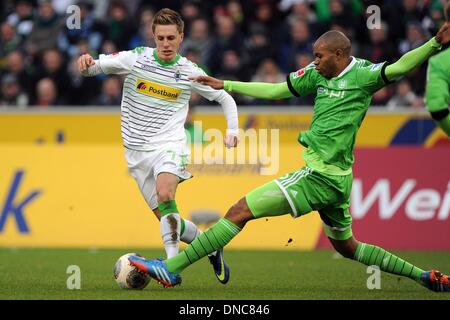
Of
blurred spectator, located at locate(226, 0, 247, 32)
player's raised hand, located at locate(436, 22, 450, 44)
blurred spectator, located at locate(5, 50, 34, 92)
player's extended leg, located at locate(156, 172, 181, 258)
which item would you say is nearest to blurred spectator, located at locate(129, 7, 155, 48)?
blurred spectator, located at locate(226, 0, 247, 32)

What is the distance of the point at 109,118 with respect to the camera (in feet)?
58.0

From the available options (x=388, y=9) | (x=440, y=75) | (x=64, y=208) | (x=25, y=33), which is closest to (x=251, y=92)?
(x=440, y=75)

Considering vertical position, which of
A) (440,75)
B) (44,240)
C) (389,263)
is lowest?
(44,240)

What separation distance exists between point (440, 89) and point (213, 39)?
437 inches

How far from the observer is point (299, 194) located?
360 inches

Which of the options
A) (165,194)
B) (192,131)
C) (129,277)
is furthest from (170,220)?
(192,131)

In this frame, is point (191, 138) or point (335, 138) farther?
point (191, 138)

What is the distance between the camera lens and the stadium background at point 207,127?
14977mm

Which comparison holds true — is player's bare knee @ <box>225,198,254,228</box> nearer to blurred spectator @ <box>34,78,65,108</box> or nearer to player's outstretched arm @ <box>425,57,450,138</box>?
player's outstretched arm @ <box>425,57,450,138</box>

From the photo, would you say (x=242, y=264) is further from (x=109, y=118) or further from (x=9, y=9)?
(x=9, y=9)

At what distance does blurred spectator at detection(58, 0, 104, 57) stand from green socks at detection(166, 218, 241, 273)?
1054 centimetres

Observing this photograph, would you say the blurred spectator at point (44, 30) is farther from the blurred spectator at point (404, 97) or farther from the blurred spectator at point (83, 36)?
the blurred spectator at point (404, 97)

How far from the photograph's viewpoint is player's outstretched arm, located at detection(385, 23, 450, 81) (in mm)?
8586
